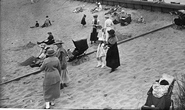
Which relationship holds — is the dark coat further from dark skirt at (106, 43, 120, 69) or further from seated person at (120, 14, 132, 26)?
seated person at (120, 14, 132, 26)

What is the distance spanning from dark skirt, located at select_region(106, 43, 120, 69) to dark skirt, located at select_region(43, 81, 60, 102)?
2567 millimetres

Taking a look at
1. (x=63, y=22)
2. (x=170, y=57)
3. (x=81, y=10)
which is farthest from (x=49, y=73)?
(x=81, y=10)

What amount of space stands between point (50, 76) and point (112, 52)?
9.14 feet

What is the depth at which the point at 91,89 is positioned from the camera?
320 inches

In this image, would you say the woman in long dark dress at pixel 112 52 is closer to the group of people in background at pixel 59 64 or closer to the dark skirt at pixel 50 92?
the group of people in background at pixel 59 64

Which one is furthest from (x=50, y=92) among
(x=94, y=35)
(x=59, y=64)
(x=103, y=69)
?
(x=94, y=35)

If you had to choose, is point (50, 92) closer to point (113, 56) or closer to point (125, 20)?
point (113, 56)

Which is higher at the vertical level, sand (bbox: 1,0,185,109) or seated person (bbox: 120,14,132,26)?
seated person (bbox: 120,14,132,26)

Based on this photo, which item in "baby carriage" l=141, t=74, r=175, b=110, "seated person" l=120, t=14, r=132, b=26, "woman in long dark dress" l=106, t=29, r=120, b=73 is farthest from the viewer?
"seated person" l=120, t=14, r=132, b=26

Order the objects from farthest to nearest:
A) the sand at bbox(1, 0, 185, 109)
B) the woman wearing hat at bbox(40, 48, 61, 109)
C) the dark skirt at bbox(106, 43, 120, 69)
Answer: the dark skirt at bbox(106, 43, 120, 69) < the sand at bbox(1, 0, 185, 109) < the woman wearing hat at bbox(40, 48, 61, 109)

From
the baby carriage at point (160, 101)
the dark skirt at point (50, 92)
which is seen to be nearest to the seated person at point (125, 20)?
the dark skirt at point (50, 92)

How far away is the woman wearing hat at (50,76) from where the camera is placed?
22.8 feet

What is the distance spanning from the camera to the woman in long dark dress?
347 inches

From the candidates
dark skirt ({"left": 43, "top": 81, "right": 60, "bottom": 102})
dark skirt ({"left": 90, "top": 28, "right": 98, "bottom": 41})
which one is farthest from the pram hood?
dark skirt ({"left": 43, "top": 81, "right": 60, "bottom": 102})
